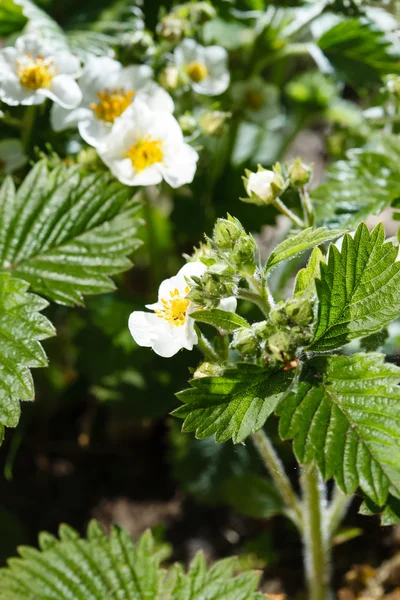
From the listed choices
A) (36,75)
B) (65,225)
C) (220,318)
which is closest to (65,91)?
(36,75)

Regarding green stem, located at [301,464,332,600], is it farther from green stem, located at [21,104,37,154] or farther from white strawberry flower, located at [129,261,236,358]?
green stem, located at [21,104,37,154]

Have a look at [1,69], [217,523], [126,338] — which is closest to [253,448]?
[217,523]

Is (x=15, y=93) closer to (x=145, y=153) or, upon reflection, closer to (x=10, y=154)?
(x=10, y=154)

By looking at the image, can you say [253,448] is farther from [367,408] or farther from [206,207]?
[367,408]

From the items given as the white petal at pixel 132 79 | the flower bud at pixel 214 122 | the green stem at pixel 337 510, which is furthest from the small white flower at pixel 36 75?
the green stem at pixel 337 510

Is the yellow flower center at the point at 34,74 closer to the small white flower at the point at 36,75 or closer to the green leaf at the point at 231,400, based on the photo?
the small white flower at the point at 36,75

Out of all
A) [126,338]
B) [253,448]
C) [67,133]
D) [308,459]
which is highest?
[67,133]
